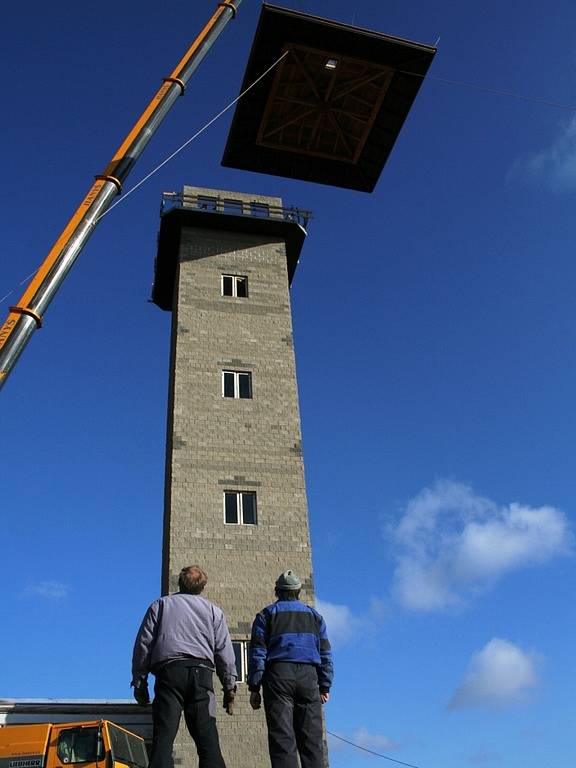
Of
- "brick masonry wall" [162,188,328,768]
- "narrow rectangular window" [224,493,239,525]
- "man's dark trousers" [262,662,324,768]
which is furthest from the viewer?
"narrow rectangular window" [224,493,239,525]

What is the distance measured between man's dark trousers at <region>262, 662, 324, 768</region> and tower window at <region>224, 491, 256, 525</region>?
14087mm

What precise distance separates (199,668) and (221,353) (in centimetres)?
1755

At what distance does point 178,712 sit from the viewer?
6.62 metres

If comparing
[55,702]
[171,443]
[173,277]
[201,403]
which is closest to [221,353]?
[201,403]

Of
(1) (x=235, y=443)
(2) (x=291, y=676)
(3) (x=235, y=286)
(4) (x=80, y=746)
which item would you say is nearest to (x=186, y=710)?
(2) (x=291, y=676)

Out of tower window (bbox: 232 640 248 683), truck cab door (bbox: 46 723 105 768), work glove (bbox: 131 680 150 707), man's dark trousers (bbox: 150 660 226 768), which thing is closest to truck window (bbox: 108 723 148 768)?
truck cab door (bbox: 46 723 105 768)

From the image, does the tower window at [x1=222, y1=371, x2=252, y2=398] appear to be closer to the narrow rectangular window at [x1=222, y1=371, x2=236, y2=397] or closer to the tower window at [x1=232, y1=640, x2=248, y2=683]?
the narrow rectangular window at [x1=222, y1=371, x2=236, y2=397]

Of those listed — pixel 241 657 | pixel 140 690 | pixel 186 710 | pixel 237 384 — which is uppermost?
pixel 237 384

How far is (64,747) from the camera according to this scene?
12.5 m

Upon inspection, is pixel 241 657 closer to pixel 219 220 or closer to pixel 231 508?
pixel 231 508

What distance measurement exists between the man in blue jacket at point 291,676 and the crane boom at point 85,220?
5.39 metres

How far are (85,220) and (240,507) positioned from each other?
10.8 meters

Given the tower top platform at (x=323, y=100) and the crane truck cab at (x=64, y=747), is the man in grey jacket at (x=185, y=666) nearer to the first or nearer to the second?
the crane truck cab at (x=64, y=747)

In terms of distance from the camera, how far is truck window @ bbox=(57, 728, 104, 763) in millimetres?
12297
